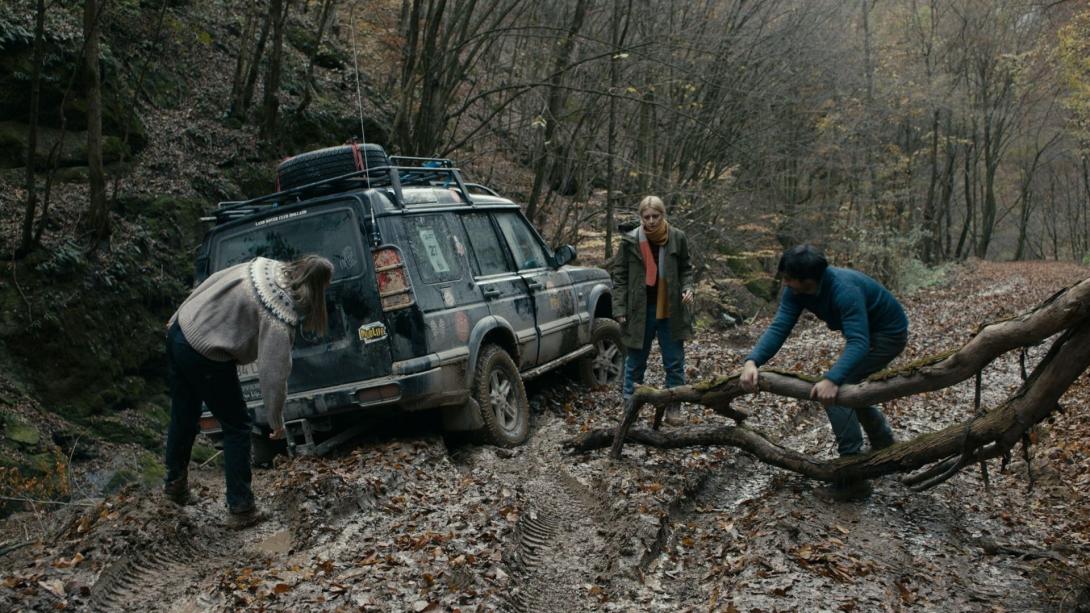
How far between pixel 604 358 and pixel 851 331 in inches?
192

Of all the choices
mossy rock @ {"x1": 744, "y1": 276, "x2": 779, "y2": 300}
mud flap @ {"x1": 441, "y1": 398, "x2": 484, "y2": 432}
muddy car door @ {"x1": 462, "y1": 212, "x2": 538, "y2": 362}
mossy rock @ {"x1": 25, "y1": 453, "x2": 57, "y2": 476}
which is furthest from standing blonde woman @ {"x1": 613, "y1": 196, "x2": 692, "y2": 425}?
mossy rock @ {"x1": 744, "y1": 276, "x2": 779, "y2": 300}

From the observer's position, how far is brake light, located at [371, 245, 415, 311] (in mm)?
5926

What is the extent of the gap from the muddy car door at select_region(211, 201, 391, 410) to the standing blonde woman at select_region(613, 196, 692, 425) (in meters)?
2.34

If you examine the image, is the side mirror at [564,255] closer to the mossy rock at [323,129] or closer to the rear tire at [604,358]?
the rear tire at [604,358]

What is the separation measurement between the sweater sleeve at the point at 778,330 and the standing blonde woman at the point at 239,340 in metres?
2.75

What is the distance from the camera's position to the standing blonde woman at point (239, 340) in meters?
4.79

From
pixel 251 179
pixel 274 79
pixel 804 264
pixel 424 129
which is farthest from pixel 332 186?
pixel 274 79

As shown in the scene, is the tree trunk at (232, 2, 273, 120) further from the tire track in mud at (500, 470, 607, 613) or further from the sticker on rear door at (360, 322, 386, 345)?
the tire track in mud at (500, 470, 607, 613)

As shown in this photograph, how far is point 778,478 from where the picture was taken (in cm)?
575

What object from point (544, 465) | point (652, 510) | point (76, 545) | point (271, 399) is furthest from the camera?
point (544, 465)

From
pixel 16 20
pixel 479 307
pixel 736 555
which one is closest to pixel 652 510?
pixel 736 555

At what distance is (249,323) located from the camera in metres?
4.85

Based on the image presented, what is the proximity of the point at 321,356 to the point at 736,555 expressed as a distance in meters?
3.31

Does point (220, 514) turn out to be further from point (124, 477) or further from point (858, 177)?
point (858, 177)
